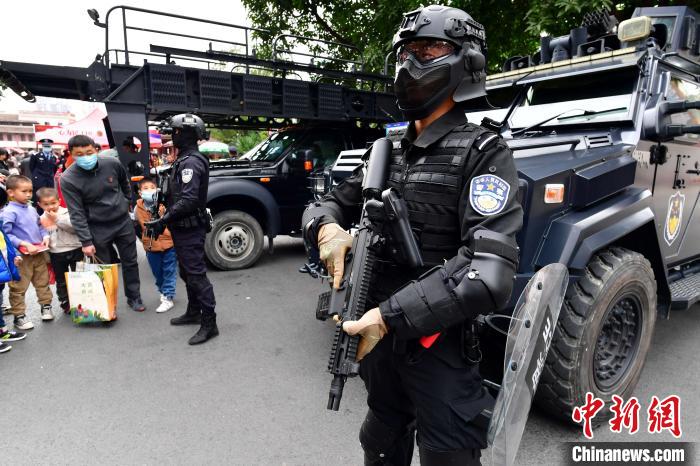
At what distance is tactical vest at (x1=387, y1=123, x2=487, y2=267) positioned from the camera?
1433 mm

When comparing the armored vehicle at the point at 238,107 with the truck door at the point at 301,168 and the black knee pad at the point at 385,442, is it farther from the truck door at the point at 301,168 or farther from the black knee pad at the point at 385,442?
the black knee pad at the point at 385,442

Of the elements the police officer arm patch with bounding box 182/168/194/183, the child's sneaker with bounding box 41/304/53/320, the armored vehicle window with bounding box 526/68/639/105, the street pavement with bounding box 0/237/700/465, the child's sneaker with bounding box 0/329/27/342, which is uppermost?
the armored vehicle window with bounding box 526/68/639/105

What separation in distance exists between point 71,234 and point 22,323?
891 millimetres

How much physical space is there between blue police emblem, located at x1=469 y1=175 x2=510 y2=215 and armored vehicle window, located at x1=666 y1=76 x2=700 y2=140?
241 cm

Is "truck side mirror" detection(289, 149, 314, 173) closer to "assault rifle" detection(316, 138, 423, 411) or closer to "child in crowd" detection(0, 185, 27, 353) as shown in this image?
"child in crowd" detection(0, 185, 27, 353)

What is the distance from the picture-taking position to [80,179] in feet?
13.7

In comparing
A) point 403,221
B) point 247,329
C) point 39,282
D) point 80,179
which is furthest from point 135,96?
point 403,221

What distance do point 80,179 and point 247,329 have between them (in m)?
2.07

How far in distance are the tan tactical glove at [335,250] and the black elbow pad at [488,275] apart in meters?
0.42

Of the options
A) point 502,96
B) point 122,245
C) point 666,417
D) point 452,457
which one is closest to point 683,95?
point 502,96

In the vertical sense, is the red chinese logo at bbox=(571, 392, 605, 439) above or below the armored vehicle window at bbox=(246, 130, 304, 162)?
below

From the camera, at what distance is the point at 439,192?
4.77ft

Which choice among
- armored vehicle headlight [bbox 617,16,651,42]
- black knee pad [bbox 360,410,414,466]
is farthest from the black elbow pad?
armored vehicle headlight [bbox 617,16,651,42]

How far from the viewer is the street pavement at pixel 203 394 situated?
2.42 metres
